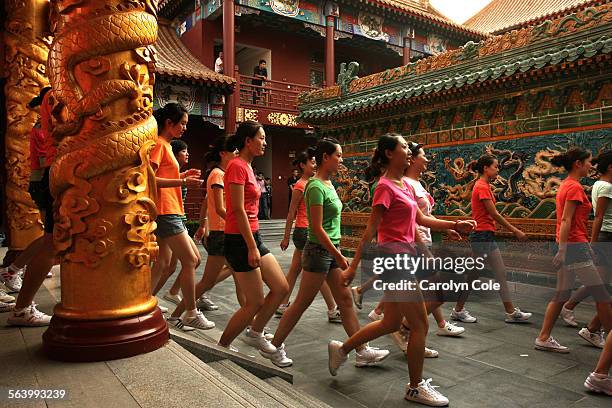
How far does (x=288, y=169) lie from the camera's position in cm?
1708

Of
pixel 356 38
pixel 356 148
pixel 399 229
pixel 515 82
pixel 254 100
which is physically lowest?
pixel 399 229

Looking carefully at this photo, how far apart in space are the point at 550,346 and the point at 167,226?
3357mm

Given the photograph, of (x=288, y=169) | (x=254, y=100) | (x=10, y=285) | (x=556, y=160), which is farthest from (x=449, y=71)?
(x=288, y=169)

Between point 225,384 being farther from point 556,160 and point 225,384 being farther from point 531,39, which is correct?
point 531,39

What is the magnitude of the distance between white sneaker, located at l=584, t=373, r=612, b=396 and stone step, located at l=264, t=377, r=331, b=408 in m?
1.85

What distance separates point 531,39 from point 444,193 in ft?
8.90

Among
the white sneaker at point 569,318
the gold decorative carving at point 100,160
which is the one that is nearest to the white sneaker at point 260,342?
the gold decorative carving at point 100,160

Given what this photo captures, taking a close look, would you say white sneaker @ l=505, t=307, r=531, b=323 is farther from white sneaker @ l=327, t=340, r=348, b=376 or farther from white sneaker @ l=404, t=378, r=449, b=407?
white sneaker @ l=327, t=340, r=348, b=376

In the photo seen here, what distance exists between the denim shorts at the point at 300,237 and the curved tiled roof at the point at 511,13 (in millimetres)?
14448

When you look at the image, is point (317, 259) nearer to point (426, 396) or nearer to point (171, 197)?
point (426, 396)

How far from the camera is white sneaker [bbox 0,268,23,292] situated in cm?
420

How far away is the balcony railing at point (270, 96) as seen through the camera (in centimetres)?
1470

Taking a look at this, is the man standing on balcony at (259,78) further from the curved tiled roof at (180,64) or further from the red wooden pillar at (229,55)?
the curved tiled roof at (180,64)

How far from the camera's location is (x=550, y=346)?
12.2ft
